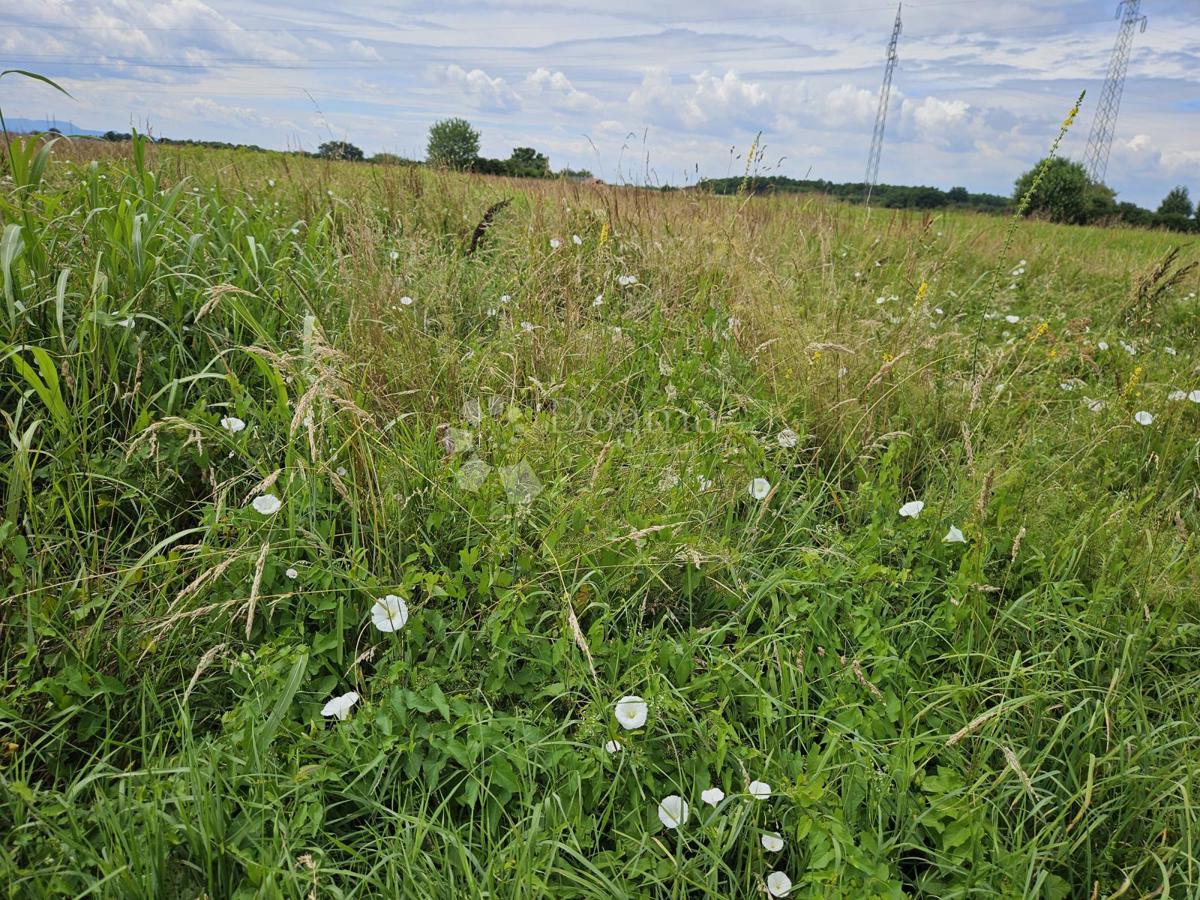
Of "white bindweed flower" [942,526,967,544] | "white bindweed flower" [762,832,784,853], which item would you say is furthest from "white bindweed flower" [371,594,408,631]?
"white bindweed flower" [942,526,967,544]

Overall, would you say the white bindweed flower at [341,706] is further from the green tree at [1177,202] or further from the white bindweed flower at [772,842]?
the green tree at [1177,202]

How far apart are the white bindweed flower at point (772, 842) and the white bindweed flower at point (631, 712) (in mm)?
305

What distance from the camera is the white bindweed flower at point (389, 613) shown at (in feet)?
4.95

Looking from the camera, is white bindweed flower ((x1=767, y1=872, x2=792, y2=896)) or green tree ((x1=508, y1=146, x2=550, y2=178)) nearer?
white bindweed flower ((x1=767, y1=872, x2=792, y2=896))

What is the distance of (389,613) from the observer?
60.7 inches

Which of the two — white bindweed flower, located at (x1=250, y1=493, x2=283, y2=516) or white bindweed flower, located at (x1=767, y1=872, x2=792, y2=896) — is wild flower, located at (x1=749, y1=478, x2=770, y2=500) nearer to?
white bindweed flower, located at (x1=767, y1=872, x2=792, y2=896)

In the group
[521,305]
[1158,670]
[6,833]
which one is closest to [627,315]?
[521,305]

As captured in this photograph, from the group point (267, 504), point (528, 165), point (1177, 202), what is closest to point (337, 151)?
point (528, 165)

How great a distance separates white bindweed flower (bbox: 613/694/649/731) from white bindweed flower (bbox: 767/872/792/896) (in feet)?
1.16

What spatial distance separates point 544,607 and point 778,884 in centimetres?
82

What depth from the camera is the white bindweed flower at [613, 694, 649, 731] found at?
1.37 meters

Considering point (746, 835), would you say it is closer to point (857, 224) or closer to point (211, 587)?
point (211, 587)

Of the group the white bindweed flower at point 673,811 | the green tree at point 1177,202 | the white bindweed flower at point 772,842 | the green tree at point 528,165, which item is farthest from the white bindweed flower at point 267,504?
the green tree at point 1177,202

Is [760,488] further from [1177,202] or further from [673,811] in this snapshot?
[1177,202]
